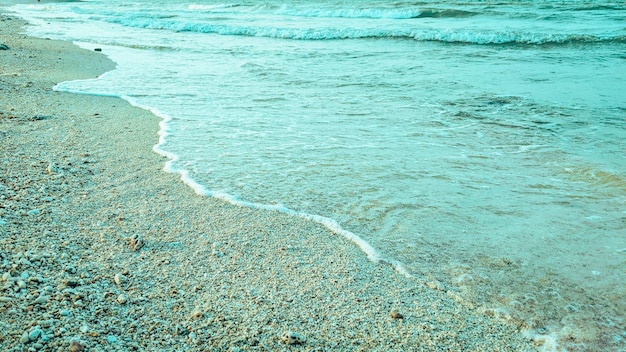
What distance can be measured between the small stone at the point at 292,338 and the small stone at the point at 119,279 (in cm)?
100

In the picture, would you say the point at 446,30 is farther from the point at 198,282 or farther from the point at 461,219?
the point at 198,282

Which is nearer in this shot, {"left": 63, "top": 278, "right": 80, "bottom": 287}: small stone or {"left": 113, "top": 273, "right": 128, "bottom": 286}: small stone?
{"left": 63, "top": 278, "right": 80, "bottom": 287}: small stone

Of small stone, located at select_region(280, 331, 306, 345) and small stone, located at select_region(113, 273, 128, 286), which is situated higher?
small stone, located at select_region(113, 273, 128, 286)

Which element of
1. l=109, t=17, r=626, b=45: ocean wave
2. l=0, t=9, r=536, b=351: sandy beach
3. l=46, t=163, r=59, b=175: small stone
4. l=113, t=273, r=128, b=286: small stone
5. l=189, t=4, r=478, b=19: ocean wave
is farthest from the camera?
l=189, t=4, r=478, b=19: ocean wave

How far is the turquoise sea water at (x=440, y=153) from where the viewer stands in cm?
306

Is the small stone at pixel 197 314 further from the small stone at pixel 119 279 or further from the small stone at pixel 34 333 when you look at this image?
the small stone at pixel 34 333

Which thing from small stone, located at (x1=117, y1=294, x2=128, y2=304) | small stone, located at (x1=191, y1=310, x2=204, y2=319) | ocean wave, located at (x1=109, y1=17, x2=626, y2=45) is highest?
ocean wave, located at (x1=109, y1=17, x2=626, y2=45)

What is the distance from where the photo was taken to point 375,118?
662 cm

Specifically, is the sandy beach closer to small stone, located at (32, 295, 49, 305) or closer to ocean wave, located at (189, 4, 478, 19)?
small stone, located at (32, 295, 49, 305)

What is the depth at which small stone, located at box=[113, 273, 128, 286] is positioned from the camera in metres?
2.70

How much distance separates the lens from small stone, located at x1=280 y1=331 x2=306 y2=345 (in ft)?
7.75

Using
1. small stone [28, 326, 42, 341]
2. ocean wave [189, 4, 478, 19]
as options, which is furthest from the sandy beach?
ocean wave [189, 4, 478, 19]

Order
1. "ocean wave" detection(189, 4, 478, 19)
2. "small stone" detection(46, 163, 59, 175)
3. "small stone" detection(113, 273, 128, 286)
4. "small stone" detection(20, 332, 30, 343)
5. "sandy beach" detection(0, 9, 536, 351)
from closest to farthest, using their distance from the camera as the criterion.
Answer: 1. "small stone" detection(20, 332, 30, 343)
2. "sandy beach" detection(0, 9, 536, 351)
3. "small stone" detection(113, 273, 128, 286)
4. "small stone" detection(46, 163, 59, 175)
5. "ocean wave" detection(189, 4, 478, 19)

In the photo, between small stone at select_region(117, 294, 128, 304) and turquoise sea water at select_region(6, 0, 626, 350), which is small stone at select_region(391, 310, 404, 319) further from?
small stone at select_region(117, 294, 128, 304)
